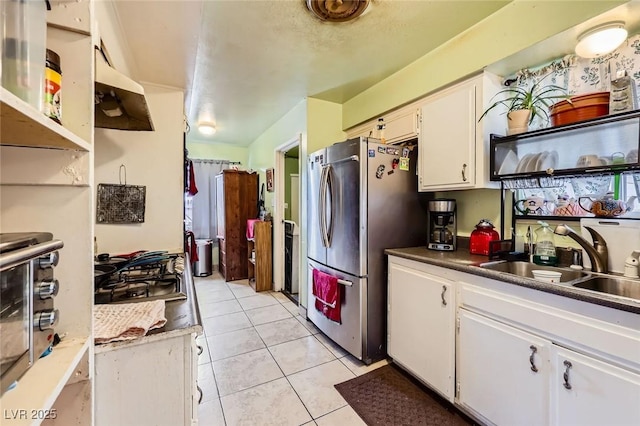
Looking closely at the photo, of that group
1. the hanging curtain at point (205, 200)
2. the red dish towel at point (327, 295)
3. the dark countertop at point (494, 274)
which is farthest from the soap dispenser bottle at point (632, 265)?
the hanging curtain at point (205, 200)

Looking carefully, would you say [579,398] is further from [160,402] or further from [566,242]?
[160,402]

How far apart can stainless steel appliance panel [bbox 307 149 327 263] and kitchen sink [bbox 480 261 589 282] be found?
4.28ft

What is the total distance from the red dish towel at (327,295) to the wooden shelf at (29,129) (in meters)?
1.93

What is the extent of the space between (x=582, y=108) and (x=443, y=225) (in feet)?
3.36

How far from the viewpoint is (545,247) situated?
167cm

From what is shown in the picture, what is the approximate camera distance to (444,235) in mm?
2105

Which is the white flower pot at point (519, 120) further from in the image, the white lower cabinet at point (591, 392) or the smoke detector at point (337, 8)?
the white lower cabinet at point (591, 392)

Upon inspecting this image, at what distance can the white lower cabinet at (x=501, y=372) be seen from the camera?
126 centimetres

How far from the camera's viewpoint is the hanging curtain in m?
4.95

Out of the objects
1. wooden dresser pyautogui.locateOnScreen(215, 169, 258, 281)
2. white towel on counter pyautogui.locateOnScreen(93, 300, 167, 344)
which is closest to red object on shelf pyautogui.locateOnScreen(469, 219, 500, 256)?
white towel on counter pyautogui.locateOnScreen(93, 300, 167, 344)

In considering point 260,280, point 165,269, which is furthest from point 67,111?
point 260,280

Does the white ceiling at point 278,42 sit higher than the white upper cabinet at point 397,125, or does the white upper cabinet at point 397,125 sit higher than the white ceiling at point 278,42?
the white ceiling at point 278,42

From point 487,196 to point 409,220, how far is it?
0.59 meters

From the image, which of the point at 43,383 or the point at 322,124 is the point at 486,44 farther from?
the point at 43,383
